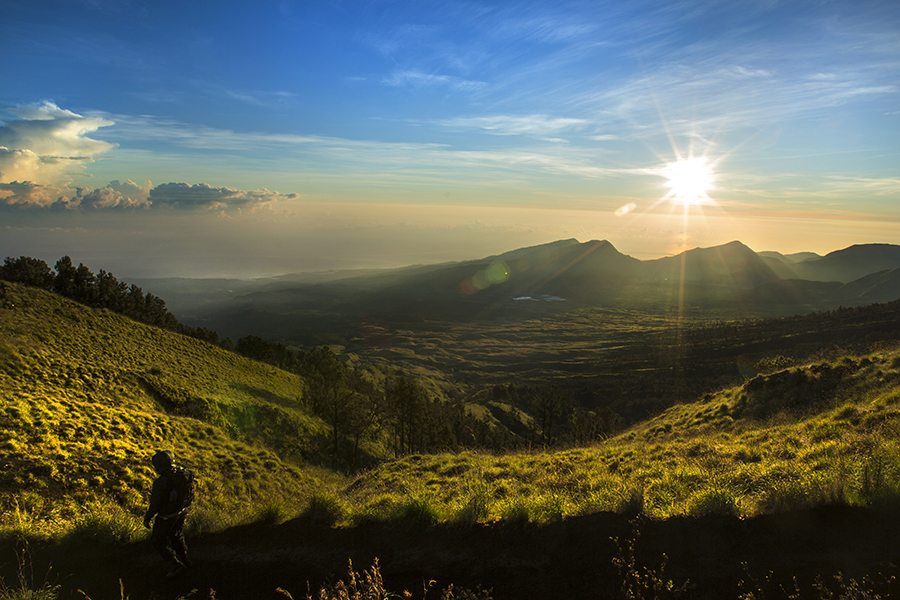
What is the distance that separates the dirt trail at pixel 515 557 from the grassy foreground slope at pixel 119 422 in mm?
956

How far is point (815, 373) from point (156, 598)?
82.9ft

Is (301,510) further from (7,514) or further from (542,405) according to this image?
(542,405)

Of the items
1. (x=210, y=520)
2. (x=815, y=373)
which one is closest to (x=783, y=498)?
(x=210, y=520)

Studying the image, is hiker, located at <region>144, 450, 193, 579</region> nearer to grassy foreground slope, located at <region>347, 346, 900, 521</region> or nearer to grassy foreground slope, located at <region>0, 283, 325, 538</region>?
grassy foreground slope, located at <region>0, 283, 325, 538</region>

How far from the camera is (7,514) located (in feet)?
28.6

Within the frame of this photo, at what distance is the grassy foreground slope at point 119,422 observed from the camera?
12.4 metres

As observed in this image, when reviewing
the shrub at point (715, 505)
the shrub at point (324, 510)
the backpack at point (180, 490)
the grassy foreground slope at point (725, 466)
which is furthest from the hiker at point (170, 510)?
the shrub at point (715, 505)

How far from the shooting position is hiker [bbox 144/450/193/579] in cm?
616

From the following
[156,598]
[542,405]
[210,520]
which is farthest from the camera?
[542,405]

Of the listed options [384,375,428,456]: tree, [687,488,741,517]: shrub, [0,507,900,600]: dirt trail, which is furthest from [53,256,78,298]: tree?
[687,488,741,517]: shrub

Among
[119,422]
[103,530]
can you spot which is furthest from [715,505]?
[119,422]

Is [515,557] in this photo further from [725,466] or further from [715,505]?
[725,466]

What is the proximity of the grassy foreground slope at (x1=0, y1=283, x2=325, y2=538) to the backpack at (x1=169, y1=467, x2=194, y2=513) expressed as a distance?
92 cm

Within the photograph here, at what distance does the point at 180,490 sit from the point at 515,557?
5.82 metres
